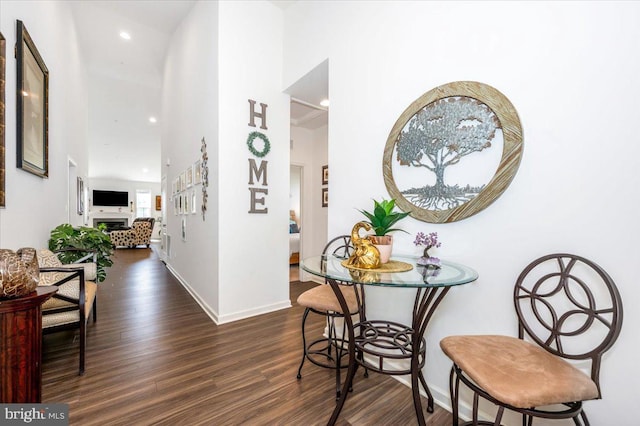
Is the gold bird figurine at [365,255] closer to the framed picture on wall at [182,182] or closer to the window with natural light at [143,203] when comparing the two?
the framed picture on wall at [182,182]

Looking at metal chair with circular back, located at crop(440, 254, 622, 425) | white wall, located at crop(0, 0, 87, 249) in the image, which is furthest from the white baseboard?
metal chair with circular back, located at crop(440, 254, 622, 425)

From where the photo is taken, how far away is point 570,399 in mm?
912

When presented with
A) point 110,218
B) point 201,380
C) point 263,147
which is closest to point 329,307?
point 201,380

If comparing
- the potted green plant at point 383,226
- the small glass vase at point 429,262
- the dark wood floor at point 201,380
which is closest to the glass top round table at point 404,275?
the small glass vase at point 429,262

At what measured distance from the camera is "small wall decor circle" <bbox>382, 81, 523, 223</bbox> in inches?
56.7

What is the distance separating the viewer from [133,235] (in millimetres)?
8695

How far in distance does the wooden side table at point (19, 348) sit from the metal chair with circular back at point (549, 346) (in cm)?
176

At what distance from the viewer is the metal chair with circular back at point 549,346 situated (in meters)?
0.93

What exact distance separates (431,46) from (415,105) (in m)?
0.38

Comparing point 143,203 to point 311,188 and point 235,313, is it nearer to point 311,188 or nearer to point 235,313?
point 311,188

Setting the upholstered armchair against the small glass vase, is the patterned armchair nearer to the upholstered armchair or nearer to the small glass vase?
the upholstered armchair

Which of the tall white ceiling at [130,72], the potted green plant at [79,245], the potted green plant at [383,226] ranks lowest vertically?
the potted green plant at [79,245]

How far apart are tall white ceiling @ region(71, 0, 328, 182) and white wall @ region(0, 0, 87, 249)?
425mm

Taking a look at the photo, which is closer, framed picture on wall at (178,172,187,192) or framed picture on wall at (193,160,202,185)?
framed picture on wall at (193,160,202,185)
